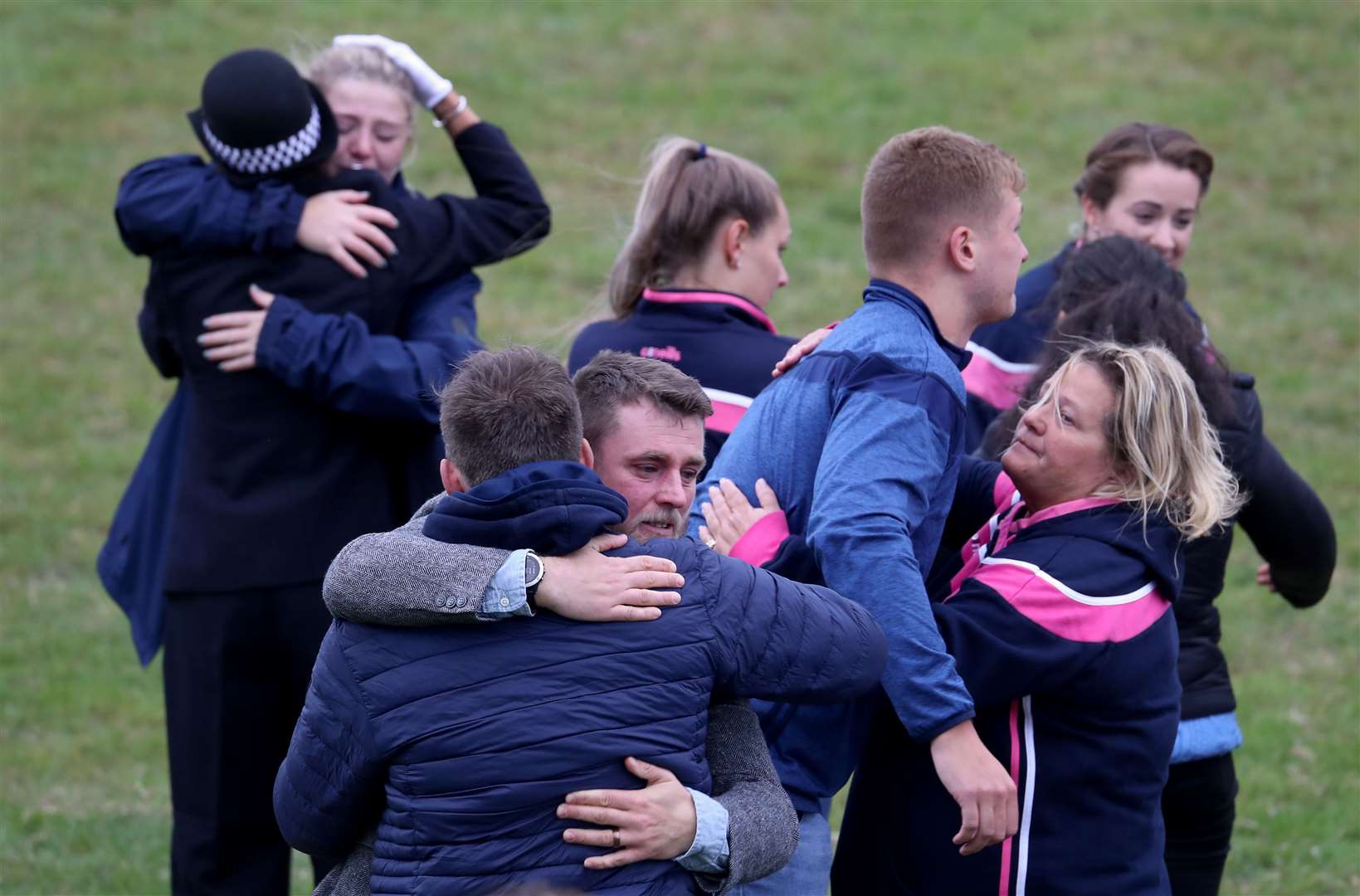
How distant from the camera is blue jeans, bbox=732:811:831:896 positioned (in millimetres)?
2795

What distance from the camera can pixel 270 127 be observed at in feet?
11.8

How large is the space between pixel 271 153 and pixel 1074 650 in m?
2.22

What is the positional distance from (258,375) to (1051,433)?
190 cm

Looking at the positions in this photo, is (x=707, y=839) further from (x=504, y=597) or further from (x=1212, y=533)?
(x=1212, y=533)

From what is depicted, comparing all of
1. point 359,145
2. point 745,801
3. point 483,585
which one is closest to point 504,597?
point 483,585

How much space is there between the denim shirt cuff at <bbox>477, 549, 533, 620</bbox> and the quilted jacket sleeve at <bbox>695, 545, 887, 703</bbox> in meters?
0.30

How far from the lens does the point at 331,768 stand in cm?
229

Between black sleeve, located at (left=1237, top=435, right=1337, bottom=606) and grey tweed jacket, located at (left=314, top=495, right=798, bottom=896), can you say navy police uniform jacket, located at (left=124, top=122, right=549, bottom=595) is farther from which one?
black sleeve, located at (left=1237, top=435, right=1337, bottom=606)

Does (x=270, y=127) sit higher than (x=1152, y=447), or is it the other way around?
(x=270, y=127)

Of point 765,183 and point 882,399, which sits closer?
point 882,399

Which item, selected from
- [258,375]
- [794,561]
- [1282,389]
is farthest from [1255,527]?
[1282,389]

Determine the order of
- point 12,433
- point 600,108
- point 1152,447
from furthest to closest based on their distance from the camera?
1. point 600,108
2. point 12,433
3. point 1152,447

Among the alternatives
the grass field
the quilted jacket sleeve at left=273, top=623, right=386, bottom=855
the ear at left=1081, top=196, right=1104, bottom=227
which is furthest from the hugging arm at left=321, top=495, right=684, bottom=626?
the grass field

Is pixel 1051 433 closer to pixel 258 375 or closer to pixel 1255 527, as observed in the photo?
pixel 1255 527
